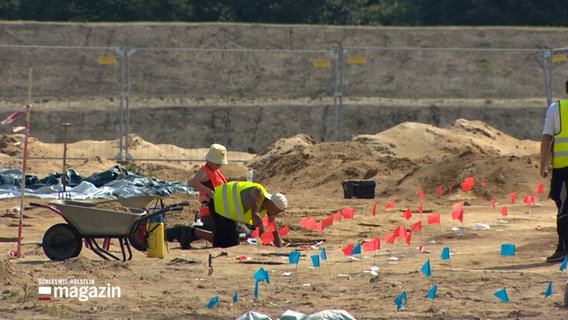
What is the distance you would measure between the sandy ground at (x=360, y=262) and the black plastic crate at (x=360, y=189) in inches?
4.9

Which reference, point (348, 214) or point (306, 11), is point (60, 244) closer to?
point (348, 214)

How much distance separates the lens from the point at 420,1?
4506 cm

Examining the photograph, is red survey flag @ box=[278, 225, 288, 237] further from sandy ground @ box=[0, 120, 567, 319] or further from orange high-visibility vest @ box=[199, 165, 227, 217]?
orange high-visibility vest @ box=[199, 165, 227, 217]

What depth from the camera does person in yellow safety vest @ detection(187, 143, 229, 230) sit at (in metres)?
11.8

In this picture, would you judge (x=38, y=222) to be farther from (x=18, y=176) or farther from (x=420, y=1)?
(x=420, y=1)

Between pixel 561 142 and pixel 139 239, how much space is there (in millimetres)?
4285

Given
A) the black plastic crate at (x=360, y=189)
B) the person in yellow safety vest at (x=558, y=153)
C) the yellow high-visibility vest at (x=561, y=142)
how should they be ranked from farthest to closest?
the black plastic crate at (x=360, y=189)
the yellow high-visibility vest at (x=561, y=142)
the person in yellow safety vest at (x=558, y=153)

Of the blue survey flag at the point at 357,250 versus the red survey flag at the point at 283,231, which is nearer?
the blue survey flag at the point at 357,250

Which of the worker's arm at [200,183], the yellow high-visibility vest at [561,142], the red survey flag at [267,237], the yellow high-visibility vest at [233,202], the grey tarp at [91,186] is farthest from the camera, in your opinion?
the grey tarp at [91,186]

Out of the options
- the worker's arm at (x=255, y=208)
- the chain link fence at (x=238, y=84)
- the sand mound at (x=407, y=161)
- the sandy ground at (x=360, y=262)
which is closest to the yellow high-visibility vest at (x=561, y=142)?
the sandy ground at (x=360, y=262)

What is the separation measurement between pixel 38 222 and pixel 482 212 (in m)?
6.07

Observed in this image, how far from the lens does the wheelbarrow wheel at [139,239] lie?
1084 centimetres

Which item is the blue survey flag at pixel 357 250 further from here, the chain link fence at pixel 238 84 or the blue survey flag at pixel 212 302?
the chain link fence at pixel 238 84

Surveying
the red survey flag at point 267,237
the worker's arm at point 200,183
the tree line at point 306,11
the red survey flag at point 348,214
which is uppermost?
the tree line at point 306,11
